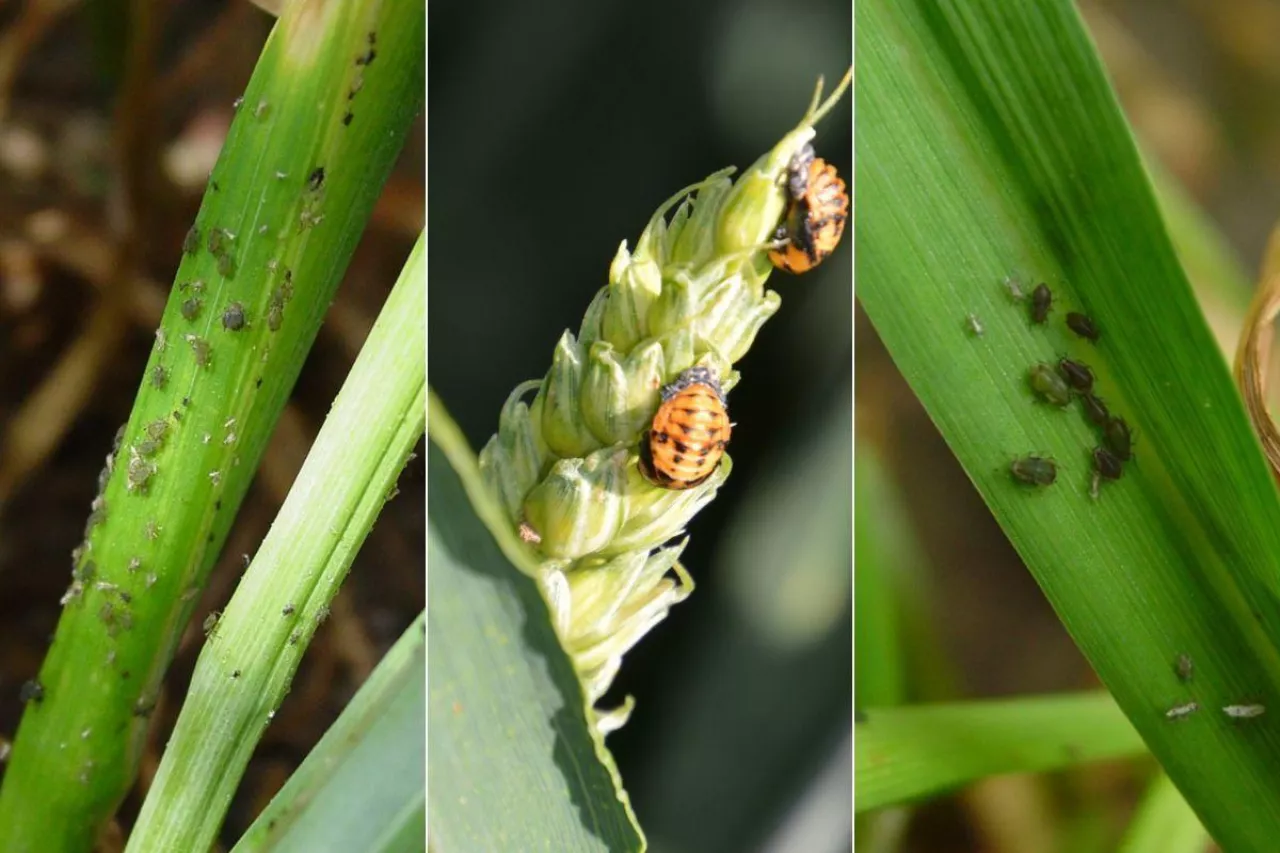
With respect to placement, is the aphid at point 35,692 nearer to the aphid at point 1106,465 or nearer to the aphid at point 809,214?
the aphid at point 809,214

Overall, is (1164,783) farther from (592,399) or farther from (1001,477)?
(592,399)

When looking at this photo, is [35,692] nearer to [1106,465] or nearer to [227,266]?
[227,266]

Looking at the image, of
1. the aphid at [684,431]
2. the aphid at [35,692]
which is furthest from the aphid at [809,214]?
the aphid at [35,692]

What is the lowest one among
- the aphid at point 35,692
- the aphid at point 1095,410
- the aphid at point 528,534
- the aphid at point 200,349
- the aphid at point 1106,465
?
the aphid at point 1106,465

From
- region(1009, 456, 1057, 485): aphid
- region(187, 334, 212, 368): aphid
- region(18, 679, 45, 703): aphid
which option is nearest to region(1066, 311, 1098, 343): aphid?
region(1009, 456, 1057, 485): aphid

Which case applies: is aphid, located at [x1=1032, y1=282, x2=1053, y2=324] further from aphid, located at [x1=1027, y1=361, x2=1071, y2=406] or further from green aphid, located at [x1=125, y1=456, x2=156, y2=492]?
green aphid, located at [x1=125, y1=456, x2=156, y2=492]

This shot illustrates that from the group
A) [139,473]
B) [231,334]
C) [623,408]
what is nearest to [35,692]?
[139,473]

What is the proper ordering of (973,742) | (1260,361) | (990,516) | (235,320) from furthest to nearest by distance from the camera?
(990,516)
(973,742)
(1260,361)
(235,320)

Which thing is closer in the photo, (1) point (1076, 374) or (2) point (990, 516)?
(1) point (1076, 374)
